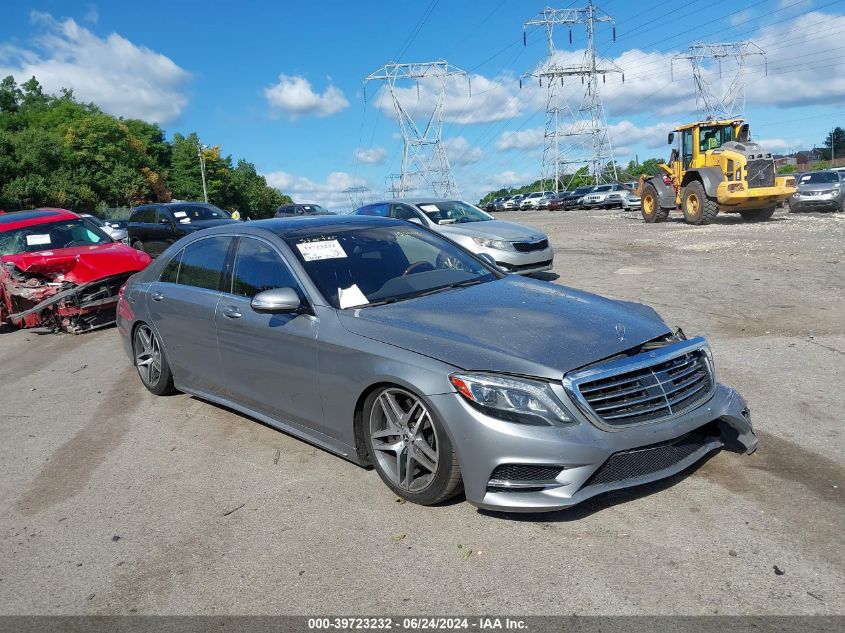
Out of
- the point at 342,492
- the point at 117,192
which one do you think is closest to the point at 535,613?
the point at 342,492

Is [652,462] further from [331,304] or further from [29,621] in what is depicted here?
[29,621]

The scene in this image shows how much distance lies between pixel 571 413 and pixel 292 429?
202 centimetres

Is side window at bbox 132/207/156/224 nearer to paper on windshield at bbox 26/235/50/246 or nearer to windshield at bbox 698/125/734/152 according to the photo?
paper on windshield at bbox 26/235/50/246

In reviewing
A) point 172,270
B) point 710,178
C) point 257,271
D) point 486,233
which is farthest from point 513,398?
point 710,178

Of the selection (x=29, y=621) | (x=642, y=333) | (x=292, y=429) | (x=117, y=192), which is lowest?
(x=29, y=621)

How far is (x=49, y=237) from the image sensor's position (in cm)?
1102

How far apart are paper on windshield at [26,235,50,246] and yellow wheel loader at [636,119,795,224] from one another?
17.4m

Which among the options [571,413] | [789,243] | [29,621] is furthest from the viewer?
[789,243]

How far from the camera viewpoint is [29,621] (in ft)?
10.3

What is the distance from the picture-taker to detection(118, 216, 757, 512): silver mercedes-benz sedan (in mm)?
3441

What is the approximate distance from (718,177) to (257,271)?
19.2 m

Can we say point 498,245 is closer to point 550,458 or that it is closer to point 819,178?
point 550,458

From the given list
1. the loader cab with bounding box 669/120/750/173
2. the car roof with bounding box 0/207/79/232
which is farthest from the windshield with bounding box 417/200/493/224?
the loader cab with bounding box 669/120/750/173

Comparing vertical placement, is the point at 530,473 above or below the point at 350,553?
above
